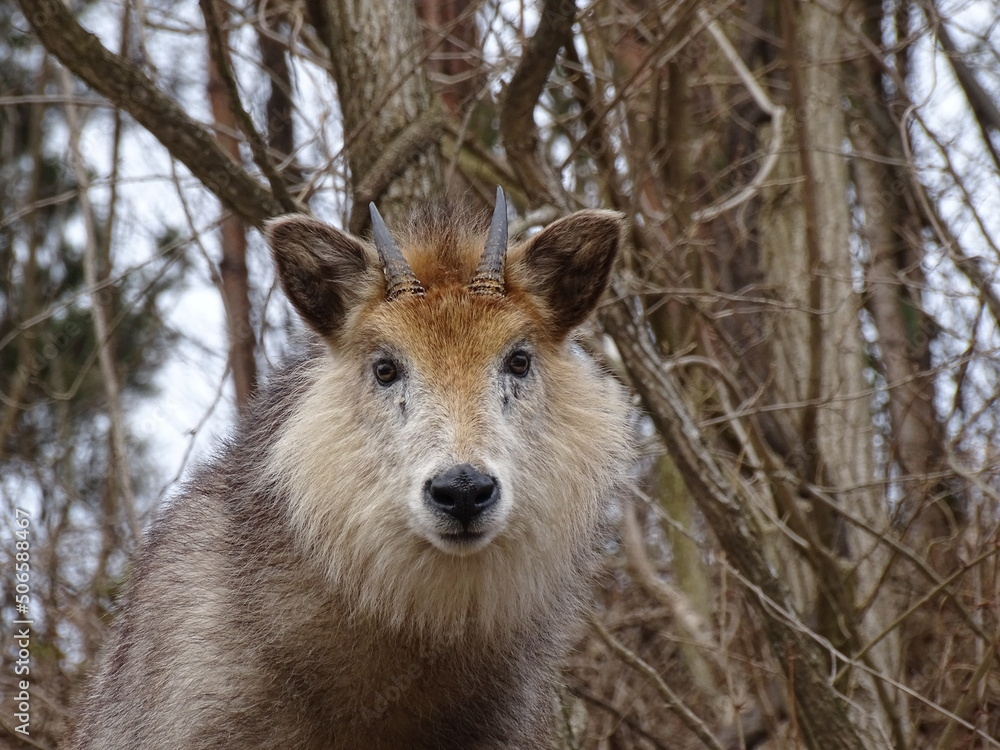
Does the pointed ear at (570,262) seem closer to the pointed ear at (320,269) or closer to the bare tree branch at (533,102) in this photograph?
the pointed ear at (320,269)

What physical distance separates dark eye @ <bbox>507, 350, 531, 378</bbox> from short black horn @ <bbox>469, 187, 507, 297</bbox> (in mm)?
253

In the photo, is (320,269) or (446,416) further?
A: (320,269)

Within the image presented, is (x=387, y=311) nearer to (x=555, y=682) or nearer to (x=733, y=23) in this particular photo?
(x=555, y=682)

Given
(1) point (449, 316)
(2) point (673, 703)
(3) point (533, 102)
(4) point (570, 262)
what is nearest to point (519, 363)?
(1) point (449, 316)

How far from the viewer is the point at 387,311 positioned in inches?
171

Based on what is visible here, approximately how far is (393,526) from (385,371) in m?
0.61

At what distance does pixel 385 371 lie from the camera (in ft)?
14.0

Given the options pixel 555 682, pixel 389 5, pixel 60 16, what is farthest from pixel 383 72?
pixel 555 682

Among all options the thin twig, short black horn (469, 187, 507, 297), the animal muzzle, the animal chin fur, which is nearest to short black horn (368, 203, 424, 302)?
short black horn (469, 187, 507, 297)

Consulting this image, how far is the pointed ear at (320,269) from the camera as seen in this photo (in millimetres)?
4309

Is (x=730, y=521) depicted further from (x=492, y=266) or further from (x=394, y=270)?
(x=394, y=270)

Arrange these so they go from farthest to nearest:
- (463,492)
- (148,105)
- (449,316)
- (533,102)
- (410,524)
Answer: (533,102), (148,105), (449,316), (410,524), (463,492)

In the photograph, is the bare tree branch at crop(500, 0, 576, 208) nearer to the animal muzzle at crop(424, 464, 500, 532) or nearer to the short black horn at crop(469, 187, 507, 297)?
the short black horn at crop(469, 187, 507, 297)

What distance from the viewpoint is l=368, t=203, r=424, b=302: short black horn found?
14.1ft
